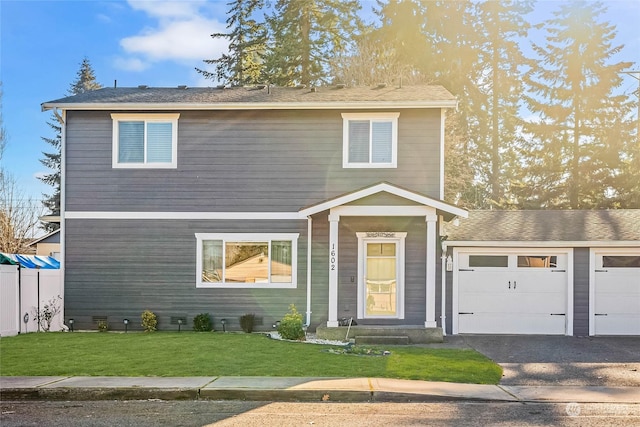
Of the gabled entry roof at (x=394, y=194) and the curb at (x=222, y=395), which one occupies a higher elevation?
the gabled entry roof at (x=394, y=194)

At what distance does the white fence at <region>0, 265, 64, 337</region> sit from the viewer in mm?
14836

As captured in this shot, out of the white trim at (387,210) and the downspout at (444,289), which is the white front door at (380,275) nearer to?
the white trim at (387,210)

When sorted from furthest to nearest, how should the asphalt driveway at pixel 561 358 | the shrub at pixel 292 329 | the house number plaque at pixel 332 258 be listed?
the house number plaque at pixel 332 258 < the shrub at pixel 292 329 < the asphalt driveway at pixel 561 358

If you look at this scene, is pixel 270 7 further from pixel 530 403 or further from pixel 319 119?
pixel 530 403

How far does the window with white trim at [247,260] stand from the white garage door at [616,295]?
810cm

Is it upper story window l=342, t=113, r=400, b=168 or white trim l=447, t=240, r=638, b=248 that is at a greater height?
upper story window l=342, t=113, r=400, b=168

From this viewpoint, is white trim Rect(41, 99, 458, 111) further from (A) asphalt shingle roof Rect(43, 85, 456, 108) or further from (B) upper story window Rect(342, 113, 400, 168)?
Result: (B) upper story window Rect(342, 113, 400, 168)

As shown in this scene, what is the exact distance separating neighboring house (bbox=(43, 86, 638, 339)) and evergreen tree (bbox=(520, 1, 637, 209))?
17.3 meters

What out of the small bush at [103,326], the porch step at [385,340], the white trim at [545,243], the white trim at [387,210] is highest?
the white trim at [387,210]

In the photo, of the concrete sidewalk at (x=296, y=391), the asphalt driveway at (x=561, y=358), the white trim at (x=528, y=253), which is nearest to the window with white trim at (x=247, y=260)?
the white trim at (x=528, y=253)

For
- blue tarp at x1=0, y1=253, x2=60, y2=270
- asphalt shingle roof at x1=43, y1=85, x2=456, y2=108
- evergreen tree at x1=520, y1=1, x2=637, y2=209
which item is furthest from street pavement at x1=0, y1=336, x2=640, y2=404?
evergreen tree at x1=520, y1=1, x2=637, y2=209

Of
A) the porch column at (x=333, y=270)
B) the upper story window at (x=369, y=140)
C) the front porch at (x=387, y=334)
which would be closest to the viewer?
the front porch at (x=387, y=334)

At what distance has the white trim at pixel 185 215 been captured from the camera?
52.2ft

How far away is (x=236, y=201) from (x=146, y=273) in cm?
312
